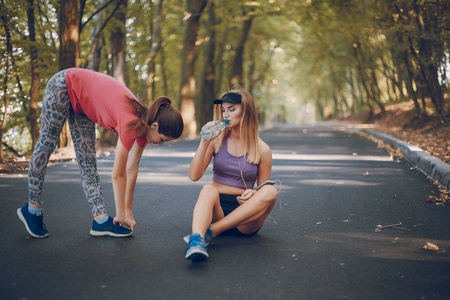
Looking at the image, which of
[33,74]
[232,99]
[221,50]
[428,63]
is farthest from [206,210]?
[221,50]

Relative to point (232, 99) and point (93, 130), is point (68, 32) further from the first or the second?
point (232, 99)

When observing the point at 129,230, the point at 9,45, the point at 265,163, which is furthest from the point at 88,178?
the point at 9,45

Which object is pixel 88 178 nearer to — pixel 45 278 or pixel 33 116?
pixel 45 278

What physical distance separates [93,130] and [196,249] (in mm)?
1590

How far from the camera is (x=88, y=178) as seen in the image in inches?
184

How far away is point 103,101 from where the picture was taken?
4.22 metres

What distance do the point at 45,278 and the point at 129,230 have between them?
4.11ft

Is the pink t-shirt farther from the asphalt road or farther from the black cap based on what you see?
the asphalt road

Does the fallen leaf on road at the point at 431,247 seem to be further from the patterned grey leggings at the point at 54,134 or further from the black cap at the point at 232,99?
the patterned grey leggings at the point at 54,134

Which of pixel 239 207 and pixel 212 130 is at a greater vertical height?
pixel 212 130

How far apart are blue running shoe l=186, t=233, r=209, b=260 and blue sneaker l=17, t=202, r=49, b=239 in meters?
1.45

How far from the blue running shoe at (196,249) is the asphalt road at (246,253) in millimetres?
75

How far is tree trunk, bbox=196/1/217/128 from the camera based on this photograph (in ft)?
85.5

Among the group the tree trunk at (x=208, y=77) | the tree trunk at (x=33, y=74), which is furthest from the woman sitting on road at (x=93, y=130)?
the tree trunk at (x=208, y=77)
